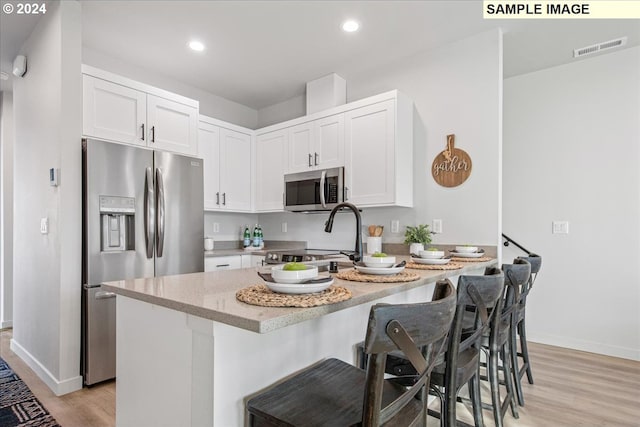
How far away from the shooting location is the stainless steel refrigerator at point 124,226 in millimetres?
2500

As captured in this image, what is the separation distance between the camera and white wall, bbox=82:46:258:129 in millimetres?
3305

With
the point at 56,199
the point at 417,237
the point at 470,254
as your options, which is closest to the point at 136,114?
the point at 56,199

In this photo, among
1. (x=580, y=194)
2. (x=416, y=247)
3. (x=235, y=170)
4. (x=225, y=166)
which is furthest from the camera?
(x=235, y=170)

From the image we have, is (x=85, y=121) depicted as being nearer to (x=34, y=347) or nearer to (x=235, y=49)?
(x=235, y=49)

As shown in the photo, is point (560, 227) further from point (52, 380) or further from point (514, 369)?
point (52, 380)

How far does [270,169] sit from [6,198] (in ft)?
10.0

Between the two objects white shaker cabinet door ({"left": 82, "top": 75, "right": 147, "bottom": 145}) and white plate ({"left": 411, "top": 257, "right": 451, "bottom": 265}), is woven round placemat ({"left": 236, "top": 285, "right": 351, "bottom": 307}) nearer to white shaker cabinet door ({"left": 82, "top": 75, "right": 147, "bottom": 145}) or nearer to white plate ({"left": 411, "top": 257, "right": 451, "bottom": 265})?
white plate ({"left": 411, "top": 257, "right": 451, "bottom": 265})

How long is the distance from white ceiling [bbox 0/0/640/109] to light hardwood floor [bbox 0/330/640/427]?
2716 mm

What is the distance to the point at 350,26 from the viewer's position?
2.87 metres

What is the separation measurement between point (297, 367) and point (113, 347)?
1867mm

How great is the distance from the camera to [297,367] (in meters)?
1.38

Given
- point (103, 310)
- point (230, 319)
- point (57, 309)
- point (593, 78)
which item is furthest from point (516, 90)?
point (57, 309)

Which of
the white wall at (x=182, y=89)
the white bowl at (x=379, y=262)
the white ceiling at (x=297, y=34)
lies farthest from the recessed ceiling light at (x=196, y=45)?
the white bowl at (x=379, y=262)

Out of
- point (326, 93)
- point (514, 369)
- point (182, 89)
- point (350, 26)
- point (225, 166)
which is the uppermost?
point (350, 26)
